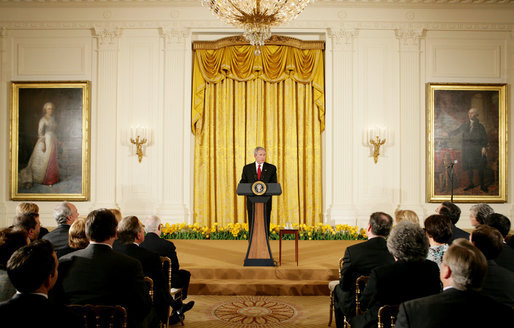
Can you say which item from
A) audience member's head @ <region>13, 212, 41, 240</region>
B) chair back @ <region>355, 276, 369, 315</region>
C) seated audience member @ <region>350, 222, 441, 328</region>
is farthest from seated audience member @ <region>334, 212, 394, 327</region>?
audience member's head @ <region>13, 212, 41, 240</region>

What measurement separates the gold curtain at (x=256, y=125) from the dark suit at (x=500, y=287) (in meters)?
7.36

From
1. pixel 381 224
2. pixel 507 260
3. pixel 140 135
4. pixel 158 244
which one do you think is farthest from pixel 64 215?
pixel 140 135

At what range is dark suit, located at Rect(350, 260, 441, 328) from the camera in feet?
8.84

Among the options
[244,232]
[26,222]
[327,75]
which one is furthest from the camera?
[327,75]

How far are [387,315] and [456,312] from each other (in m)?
0.78

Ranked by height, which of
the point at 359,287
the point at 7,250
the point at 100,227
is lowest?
the point at 359,287

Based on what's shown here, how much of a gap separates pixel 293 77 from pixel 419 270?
7.87 metres

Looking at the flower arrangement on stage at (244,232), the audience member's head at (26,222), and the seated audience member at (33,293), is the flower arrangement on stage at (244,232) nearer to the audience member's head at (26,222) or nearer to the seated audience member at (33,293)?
the audience member's head at (26,222)

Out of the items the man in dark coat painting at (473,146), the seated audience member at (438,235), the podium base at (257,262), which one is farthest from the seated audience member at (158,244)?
the man in dark coat painting at (473,146)

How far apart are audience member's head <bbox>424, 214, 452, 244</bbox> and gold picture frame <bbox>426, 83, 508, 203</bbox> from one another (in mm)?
6744

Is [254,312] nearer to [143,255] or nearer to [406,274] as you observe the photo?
[143,255]

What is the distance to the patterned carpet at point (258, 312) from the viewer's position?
459 cm

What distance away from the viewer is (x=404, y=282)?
2699 millimetres

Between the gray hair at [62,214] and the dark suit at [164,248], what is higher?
the gray hair at [62,214]
